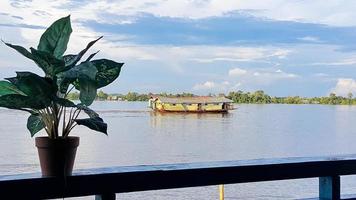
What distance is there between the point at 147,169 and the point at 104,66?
0.33 meters

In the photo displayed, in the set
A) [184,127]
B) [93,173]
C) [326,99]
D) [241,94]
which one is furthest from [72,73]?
[184,127]

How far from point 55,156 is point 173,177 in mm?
358

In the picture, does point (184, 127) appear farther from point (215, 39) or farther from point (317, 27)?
point (317, 27)

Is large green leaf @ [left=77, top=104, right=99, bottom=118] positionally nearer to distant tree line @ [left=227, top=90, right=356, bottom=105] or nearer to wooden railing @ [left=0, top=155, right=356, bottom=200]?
wooden railing @ [left=0, top=155, right=356, bottom=200]

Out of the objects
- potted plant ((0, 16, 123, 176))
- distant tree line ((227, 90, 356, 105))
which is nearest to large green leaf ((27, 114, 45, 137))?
potted plant ((0, 16, 123, 176))

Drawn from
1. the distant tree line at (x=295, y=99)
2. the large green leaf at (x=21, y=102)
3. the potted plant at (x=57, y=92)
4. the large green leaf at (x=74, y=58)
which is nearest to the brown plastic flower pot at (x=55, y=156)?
the potted plant at (x=57, y=92)

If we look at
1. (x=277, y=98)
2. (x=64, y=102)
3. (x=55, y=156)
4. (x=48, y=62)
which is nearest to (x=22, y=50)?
(x=48, y=62)

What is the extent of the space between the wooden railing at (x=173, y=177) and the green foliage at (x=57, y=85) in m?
0.14

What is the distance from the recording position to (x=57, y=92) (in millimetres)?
1356

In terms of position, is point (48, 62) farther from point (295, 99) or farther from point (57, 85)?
point (295, 99)

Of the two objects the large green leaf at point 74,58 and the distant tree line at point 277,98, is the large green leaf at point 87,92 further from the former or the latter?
the distant tree line at point 277,98

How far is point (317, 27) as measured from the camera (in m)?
12.6

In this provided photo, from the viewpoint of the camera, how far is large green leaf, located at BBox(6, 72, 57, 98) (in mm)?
1302

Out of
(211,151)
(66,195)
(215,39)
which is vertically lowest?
(211,151)
